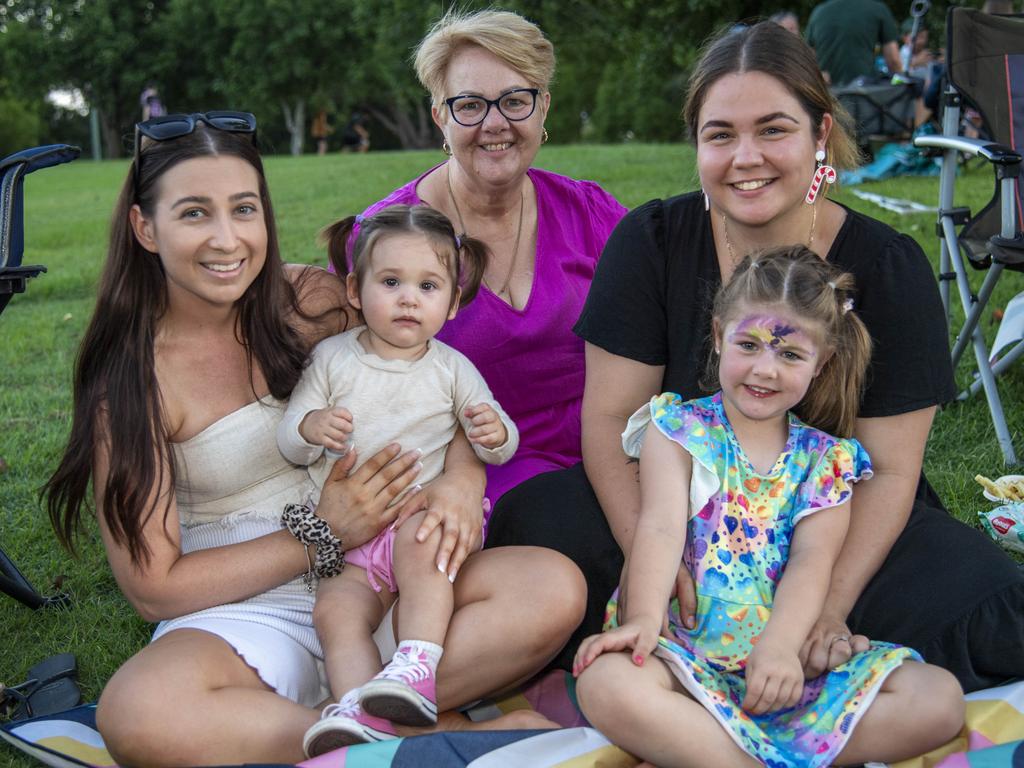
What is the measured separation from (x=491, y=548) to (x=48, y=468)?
2.44 m

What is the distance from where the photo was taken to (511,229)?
11.3 feet

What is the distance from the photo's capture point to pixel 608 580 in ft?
8.70

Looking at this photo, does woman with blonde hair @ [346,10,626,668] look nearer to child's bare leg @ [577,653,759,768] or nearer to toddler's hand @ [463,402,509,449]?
toddler's hand @ [463,402,509,449]

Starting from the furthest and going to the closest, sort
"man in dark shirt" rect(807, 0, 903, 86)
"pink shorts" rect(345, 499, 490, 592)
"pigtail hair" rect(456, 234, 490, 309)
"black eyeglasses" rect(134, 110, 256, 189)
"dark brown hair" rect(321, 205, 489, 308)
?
"man in dark shirt" rect(807, 0, 903, 86), "pigtail hair" rect(456, 234, 490, 309), "dark brown hair" rect(321, 205, 489, 308), "pink shorts" rect(345, 499, 490, 592), "black eyeglasses" rect(134, 110, 256, 189)

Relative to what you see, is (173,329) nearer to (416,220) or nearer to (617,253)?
(416,220)

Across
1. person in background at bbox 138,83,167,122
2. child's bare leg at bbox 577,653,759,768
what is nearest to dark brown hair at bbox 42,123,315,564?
child's bare leg at bbox 577,653,759,768

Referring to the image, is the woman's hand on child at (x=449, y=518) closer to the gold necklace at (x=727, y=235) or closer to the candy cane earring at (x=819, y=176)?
the gold necklace at (x=727, y=235)

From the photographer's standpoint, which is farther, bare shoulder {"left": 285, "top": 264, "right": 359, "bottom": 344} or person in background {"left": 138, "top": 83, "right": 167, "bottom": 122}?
person in background {"left": 138, "top": 83, "right": 167, "bottom": 122}

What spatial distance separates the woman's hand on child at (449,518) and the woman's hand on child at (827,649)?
82 centimetres

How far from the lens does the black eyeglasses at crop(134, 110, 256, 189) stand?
2.48 m

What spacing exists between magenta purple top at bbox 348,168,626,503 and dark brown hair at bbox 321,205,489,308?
0.24 metres

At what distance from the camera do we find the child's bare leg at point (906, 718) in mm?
2125

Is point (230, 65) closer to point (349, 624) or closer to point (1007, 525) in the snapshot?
point (1007, 525)

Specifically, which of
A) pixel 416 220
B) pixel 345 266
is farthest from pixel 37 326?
pixel 416 220
